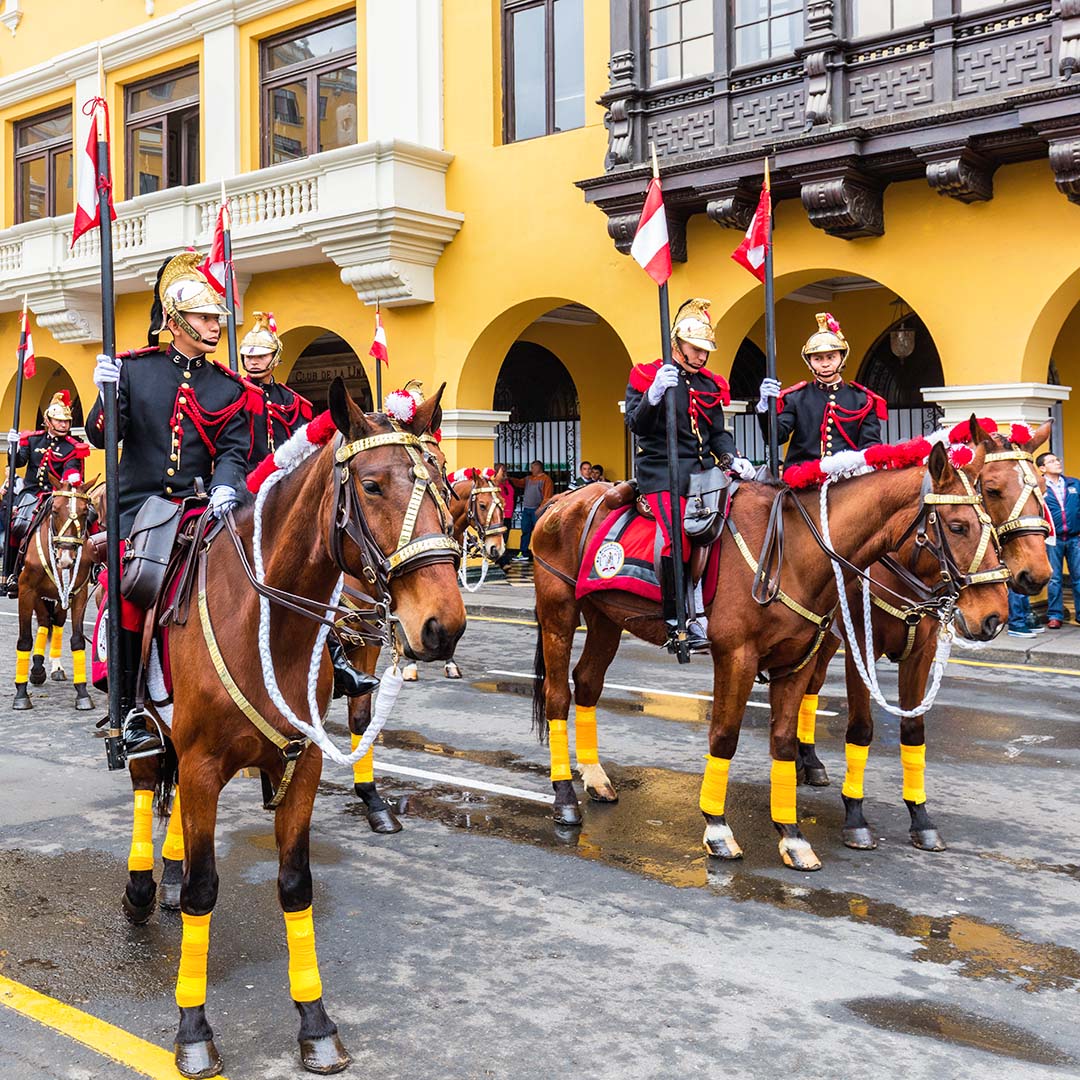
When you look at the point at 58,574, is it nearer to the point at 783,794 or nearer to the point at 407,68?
the point at 783,794

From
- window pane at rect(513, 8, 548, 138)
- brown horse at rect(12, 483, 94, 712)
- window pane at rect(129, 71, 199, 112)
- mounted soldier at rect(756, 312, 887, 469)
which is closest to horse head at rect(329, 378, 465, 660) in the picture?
mounted soldier at rect(756, 312, 887, 469)

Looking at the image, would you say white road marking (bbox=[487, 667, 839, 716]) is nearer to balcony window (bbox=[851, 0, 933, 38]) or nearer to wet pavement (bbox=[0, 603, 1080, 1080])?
wet pavement (bbox=[0, 603, 1080, 1080])

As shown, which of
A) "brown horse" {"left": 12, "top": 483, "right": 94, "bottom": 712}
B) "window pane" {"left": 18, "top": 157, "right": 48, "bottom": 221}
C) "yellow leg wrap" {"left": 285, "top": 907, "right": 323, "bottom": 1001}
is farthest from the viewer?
"window pane" {"left": 18, "top": 157, "right": 48, "bottom": 221}

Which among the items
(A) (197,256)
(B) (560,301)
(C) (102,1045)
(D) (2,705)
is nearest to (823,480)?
(A) (197,256)

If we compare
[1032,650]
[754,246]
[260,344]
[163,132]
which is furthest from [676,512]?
[163,132]

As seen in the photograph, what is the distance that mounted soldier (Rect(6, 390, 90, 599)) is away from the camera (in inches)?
452

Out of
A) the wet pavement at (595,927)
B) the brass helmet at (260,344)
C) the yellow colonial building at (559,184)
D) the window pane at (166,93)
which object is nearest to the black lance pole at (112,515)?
the wet pavement at (595,927)

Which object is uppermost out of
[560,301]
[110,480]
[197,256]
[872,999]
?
[560,301]

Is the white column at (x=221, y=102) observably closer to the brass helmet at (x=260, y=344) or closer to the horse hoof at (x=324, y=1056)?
the brass helmet at (x=260, y=344)

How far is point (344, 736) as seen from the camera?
837 centimetres

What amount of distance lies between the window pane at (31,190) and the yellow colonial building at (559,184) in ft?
0.22

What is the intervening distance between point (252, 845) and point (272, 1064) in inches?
95.2

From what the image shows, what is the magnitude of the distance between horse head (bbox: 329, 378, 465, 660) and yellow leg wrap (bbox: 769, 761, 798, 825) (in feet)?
9.78

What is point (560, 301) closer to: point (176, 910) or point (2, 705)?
point (2, 705)
